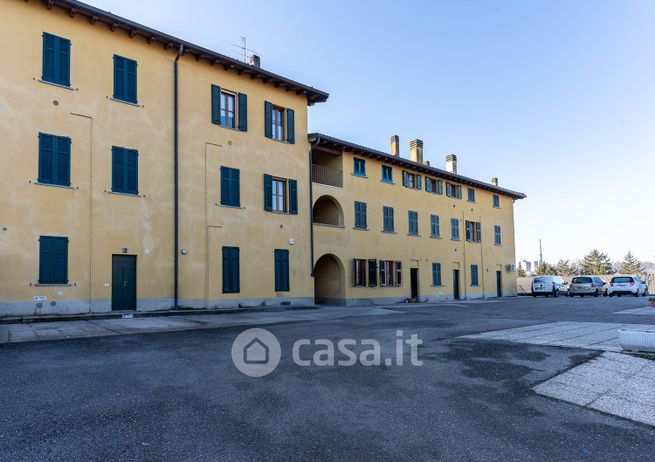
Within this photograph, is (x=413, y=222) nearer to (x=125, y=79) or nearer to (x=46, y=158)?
(x=125, y=79)

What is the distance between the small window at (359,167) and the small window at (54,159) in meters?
14.6

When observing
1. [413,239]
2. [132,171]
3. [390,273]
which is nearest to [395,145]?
[413,239]

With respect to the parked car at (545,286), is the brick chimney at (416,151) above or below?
above

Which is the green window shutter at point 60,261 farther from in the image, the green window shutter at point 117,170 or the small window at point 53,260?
the green window shutter at point 117,170

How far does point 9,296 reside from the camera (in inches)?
532

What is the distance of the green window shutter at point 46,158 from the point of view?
47.2 ft

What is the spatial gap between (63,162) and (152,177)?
3.00m

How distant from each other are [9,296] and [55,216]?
2785mm

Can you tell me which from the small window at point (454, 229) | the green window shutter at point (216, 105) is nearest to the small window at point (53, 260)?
the green window shutter at point (216, 105)

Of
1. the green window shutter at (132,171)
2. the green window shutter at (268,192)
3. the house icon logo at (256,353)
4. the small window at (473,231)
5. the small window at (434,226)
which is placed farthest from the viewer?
the small window at (473,231)

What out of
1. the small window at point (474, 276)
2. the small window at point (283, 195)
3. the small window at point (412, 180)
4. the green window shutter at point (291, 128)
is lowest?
the small window at point (474, 276)

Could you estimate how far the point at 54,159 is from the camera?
48.0ft

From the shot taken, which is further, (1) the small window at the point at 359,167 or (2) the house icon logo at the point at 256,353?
(1) the small window at the point at 359,167

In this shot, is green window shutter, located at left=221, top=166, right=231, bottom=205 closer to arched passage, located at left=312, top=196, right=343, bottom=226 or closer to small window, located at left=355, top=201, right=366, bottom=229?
arched passage, located at left=312, top=196, right=343, bottom=226
